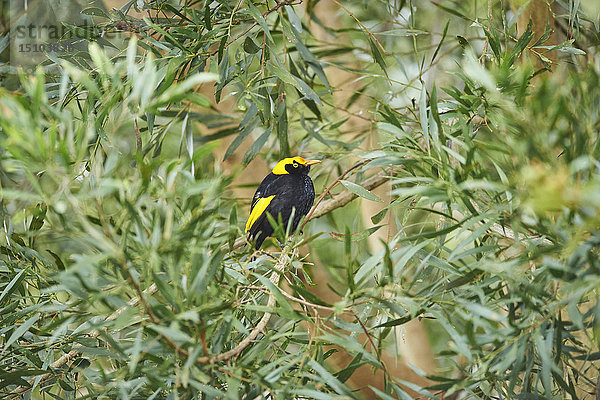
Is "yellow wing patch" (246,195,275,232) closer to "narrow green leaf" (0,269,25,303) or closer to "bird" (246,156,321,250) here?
"bird" (246,156,321,250)

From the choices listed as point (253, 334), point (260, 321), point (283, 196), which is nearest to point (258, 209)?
point (283, 196)

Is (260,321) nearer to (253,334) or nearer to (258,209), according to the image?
(253,334)

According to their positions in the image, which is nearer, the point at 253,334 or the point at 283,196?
the point at 253,334

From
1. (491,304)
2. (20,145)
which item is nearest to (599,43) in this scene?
(491,304)

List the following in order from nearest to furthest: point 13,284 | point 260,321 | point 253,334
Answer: point 253,334 < point 260,321 < point 13,284

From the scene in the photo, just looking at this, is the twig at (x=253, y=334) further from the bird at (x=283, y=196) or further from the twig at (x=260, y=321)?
the bird at (x=283, y=196)

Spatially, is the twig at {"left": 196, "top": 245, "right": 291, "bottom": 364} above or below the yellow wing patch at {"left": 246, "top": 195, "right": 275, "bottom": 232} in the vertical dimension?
above

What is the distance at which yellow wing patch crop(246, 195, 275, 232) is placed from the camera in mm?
1396

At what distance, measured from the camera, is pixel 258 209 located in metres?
1.41

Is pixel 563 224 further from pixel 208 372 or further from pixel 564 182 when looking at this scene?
pixel 208 372

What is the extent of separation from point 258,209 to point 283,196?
3.0 inches

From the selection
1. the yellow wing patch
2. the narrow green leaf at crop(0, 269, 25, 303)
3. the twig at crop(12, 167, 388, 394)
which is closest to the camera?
the twig at crop(12, 167, 388, 394)

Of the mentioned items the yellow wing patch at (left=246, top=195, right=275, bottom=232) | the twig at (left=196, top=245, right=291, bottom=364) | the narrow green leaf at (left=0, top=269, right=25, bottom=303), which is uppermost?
the twig at (left=196, top=245, right=291, bottom=364)

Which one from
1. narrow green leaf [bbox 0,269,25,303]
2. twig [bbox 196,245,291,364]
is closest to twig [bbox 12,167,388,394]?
twig [bbox 196,245,291,364]
